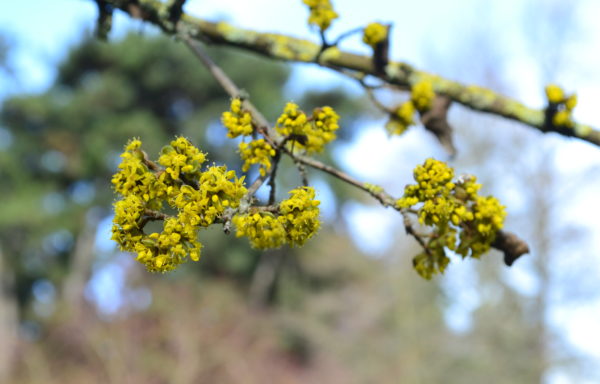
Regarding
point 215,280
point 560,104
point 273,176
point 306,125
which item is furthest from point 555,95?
point 215,280

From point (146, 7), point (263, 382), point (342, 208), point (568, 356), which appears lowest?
point (146, 7)

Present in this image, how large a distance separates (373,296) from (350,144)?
5.05 meters

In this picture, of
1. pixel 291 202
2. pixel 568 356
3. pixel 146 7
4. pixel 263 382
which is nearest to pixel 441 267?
pixel 291 202

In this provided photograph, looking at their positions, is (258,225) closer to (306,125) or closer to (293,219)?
(293,219)

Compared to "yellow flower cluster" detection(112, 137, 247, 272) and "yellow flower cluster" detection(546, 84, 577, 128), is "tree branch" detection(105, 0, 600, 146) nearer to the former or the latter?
"yellow flower cluster" detection(546, 84, 577, 128)

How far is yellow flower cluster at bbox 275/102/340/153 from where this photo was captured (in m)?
1.52

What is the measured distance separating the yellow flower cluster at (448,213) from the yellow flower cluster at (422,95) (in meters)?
0.66

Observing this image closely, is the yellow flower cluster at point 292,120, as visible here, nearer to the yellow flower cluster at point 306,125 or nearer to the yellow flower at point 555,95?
the yellow flower cluster at point 306,125

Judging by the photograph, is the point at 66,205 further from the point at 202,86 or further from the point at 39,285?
the point at 202,86

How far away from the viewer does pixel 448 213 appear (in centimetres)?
154

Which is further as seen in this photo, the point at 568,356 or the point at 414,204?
the point at 568,356

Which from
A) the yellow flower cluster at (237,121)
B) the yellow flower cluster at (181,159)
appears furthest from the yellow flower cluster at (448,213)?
the yellow flower cluster at (181,159)

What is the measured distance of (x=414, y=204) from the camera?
1.54m

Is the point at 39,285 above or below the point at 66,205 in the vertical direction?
below
